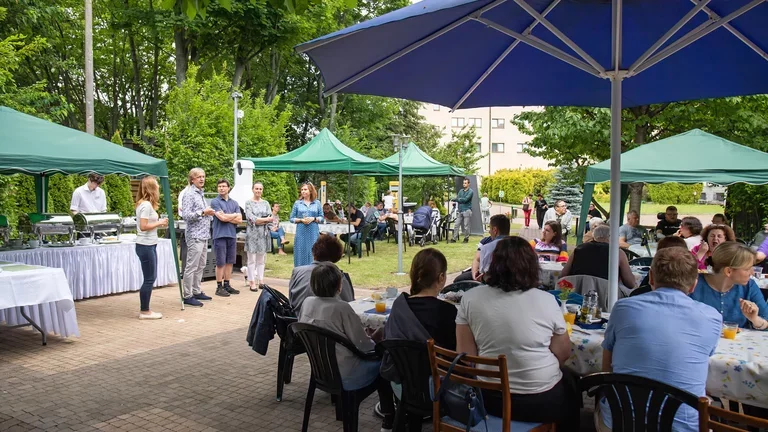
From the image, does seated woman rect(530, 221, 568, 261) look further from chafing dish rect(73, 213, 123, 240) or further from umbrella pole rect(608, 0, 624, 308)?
chafing dish rect(73, 213, 123, 240)

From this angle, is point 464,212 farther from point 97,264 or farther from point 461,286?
point 461,286

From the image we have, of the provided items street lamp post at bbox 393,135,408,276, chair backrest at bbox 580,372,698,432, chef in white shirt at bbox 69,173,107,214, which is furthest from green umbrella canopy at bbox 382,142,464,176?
chair backrest at bbox 580,372,698,432

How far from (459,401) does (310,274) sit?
1926 millimetres

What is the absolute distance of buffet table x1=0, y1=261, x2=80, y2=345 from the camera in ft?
17.6

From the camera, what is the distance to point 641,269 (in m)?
6.64

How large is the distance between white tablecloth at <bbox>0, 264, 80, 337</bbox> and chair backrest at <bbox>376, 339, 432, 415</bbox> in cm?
408

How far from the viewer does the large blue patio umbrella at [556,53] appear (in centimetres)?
341

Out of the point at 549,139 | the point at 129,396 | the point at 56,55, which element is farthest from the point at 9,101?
the point at 56,55

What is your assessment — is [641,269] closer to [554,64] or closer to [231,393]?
[554,64]

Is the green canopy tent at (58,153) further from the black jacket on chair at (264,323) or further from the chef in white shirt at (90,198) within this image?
the black jacket on chair at (264,323)

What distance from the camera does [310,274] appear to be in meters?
4.50

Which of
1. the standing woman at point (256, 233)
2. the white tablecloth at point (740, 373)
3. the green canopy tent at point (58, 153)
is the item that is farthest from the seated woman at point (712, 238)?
the green canopy tent at point (58, 153)

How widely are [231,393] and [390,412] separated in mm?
1604

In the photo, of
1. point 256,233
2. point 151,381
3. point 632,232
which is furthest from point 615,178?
point 632,232
